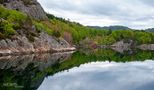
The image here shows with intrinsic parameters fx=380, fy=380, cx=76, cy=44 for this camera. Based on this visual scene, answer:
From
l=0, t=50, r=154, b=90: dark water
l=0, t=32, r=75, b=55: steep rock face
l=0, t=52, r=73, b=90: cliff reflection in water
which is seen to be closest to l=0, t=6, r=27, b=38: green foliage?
l=0, t=32, r=75, b=55: steep rock face

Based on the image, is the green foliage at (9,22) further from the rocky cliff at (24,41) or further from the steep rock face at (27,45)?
the steep rock face at (27,45)

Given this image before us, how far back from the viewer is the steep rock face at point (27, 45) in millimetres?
126562

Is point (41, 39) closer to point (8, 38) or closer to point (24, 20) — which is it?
point (24, 20)

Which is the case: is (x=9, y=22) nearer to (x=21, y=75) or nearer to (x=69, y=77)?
(x=69, y=77)

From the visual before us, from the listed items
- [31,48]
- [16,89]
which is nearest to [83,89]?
[16,89]

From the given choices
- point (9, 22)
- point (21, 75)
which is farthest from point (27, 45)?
point (21, 75)

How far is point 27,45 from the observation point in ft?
481

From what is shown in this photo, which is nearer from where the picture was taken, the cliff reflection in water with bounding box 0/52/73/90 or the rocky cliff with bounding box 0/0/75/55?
the cliff reflection in water with bounding box 0/52/73/90

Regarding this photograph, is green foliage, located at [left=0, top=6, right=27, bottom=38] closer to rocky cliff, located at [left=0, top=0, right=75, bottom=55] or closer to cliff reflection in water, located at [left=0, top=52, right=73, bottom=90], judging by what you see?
rocky cliff, located at [left=0, top=0, right=75, bottom=55]

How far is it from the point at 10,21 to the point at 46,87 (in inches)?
4389

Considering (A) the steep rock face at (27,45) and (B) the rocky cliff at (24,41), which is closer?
(A) the steep rock face at (27,45)

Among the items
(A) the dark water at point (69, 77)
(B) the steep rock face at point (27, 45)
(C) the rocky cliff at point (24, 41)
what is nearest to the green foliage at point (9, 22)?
(C) the rocky cliff at point (24, 41)

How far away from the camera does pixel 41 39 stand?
16975cm

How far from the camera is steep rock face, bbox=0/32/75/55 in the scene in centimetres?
12656
